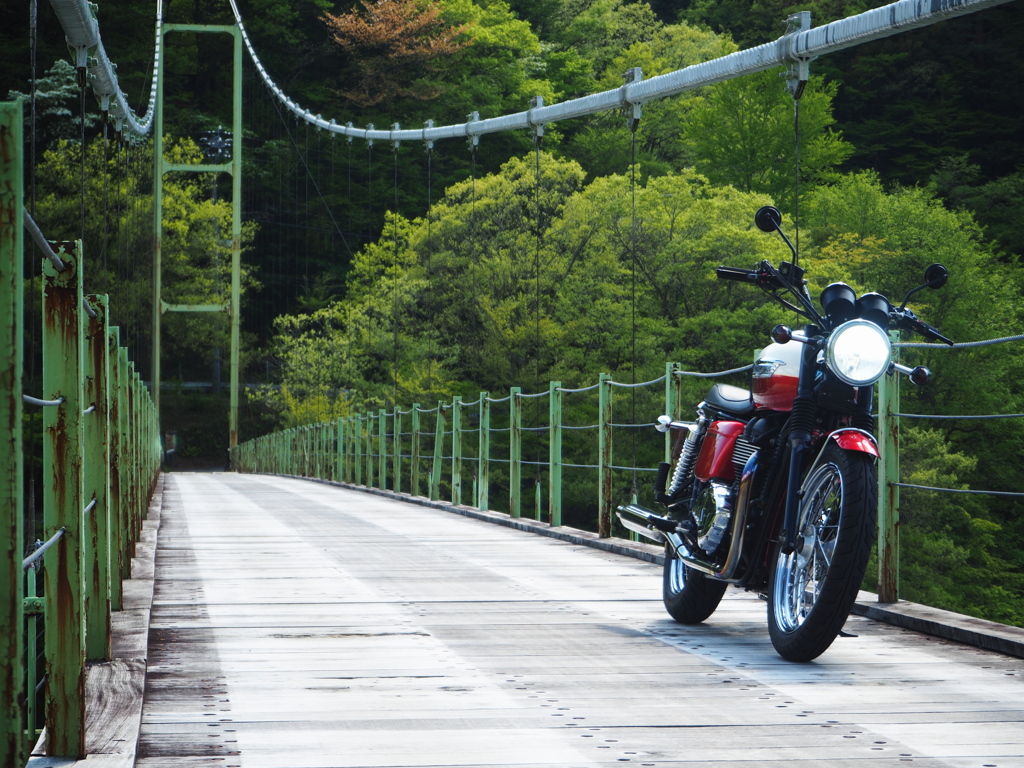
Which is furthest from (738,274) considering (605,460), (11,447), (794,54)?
(794,54)

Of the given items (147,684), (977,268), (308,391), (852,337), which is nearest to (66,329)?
(147,684)

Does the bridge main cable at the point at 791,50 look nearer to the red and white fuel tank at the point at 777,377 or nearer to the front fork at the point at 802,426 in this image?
the red and white fuel tank at the point at 777,377

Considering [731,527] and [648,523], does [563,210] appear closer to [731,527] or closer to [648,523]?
[648,523]

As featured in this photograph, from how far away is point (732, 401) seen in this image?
387cm

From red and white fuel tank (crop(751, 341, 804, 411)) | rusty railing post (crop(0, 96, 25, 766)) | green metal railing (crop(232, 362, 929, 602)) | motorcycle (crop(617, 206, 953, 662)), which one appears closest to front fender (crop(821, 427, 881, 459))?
motorcycle (crop(617, 206, 953, 662))

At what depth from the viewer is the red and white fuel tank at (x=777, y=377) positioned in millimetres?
3535

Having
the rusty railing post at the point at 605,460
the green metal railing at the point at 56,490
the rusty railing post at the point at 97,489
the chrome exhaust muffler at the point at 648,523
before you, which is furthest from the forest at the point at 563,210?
the green metal railing at the point at 56,490

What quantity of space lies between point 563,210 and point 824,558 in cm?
2813

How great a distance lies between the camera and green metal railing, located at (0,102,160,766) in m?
1.55

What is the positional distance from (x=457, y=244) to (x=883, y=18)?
23.8 meters

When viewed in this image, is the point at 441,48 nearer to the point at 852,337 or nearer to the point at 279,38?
the point at 279,38

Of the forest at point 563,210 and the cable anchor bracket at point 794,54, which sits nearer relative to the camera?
the cable anchor bracket at point 794,54

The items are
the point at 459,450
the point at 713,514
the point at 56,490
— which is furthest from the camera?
the point at 459,450

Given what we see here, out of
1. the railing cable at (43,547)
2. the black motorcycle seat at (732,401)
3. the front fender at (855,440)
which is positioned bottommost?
the railing cable at (43,547)
